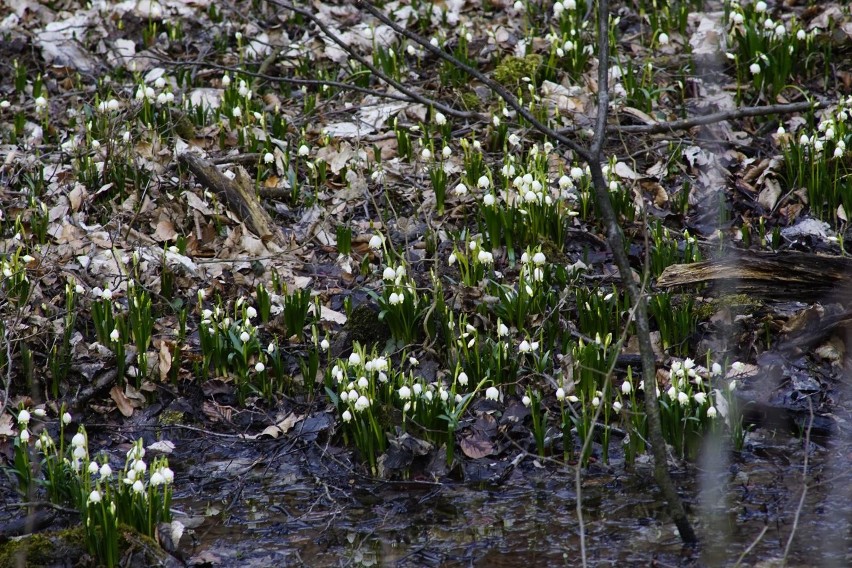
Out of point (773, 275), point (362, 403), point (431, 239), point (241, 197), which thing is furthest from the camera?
point (241, 197)

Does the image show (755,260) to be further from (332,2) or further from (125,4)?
(125,4)

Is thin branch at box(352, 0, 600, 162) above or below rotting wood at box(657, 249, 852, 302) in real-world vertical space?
above

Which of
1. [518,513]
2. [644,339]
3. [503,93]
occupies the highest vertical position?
[503,93]

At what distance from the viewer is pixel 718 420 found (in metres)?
3.44

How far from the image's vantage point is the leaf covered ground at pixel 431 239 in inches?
146

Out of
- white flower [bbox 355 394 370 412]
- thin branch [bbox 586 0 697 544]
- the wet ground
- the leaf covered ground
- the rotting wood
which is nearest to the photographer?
thin branch [bbox 586 0 697 544]

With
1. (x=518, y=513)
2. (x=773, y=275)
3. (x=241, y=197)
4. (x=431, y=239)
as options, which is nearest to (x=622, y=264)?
(x=518, y=513)

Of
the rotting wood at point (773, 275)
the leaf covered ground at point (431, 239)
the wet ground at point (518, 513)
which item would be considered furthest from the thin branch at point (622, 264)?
the rotting wood at point (773, 275)

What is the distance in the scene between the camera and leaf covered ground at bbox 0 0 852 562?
12.2 ft

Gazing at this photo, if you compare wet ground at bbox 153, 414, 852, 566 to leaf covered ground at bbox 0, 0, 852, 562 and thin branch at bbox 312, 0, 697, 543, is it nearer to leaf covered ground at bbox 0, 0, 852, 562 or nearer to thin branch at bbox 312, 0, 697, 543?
leaf covered ground at bbox 0, 0, 852, 562

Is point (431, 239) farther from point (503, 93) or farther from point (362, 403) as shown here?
point (503, 93)

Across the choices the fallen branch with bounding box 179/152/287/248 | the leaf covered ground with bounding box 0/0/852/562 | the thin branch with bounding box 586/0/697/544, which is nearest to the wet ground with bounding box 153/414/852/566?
the leaf covered ground with bounding box 0/0/852/562

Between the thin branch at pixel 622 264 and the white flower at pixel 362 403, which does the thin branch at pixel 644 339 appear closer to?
the thin branch at pixel 622 264

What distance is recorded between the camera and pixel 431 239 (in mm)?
4906
